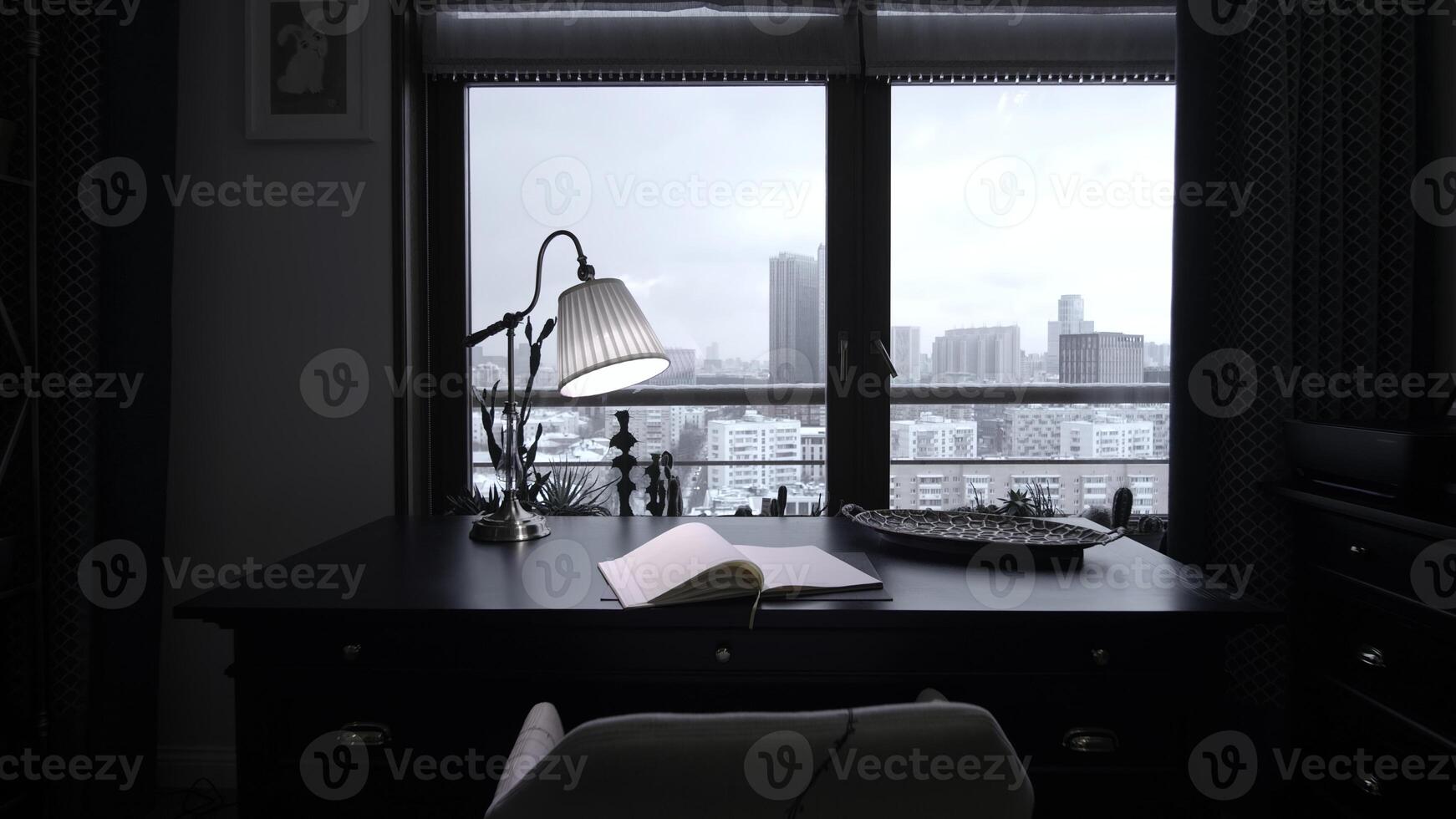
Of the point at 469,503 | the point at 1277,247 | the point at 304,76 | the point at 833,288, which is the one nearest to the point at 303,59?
the point at 304,76

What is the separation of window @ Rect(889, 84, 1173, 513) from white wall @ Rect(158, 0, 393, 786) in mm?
1414

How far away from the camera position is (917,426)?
2.11 m

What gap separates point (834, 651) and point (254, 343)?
1.72 metres

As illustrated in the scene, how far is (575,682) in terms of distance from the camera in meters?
1.08

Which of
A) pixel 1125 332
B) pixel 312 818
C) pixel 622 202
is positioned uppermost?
pixel 622 202

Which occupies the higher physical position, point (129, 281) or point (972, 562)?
point (129, 281)

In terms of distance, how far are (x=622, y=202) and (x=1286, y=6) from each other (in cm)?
168

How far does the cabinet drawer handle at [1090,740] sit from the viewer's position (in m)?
1.05

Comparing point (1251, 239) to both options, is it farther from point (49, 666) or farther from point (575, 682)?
point (49, 666)

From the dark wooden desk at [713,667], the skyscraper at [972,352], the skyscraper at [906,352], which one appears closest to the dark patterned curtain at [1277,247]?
the skyscraper at [972,352]

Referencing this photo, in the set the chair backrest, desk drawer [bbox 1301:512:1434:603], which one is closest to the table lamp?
the chair backrest

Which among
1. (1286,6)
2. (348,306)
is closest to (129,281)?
(348,306)

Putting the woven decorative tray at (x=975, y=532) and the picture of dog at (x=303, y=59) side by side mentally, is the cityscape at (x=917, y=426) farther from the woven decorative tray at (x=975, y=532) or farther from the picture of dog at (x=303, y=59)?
the picture of dog at (x=303, y=59)

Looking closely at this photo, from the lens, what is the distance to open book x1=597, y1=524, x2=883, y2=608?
107cm
